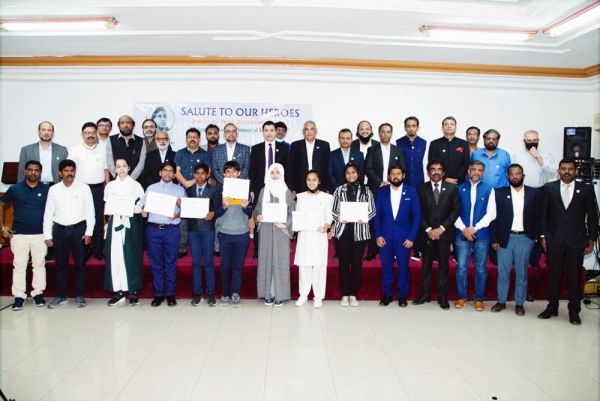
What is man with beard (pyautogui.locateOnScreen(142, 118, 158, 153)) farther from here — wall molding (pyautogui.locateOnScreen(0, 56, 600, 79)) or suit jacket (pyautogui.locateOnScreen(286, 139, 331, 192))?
suit jacket (pyautogui.locateOnScreen(286, 139, 331, 192))

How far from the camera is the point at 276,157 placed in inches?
202

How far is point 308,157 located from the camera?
5371 millimetres

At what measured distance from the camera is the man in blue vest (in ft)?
15.3

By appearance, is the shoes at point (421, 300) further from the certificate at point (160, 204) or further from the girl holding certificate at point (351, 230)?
the certificate at point (160, 204)

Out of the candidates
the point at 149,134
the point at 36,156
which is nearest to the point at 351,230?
the point at 149,134

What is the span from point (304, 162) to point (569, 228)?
10.5ft

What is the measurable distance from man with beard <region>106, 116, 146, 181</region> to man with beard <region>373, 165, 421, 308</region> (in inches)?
124

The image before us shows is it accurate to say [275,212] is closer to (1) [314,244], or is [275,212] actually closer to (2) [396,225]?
(1) [314,244]

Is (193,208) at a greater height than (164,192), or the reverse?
(164,192)

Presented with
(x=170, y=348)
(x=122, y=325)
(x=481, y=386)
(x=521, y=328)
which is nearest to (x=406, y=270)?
(x=521, y=328)

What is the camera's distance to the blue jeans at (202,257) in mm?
4684

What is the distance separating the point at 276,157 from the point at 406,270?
2161mm

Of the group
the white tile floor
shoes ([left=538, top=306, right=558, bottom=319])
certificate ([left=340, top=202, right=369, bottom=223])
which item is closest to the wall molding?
certificate ([left=340, top=202, right=369, bottom=223])

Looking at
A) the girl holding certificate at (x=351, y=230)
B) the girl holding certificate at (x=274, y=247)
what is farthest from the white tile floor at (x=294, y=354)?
the girl holding certificate at (x=351, y=230)
